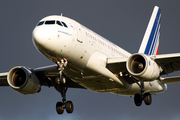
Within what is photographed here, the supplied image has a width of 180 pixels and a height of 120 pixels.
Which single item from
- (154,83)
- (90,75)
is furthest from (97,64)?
(154,83)

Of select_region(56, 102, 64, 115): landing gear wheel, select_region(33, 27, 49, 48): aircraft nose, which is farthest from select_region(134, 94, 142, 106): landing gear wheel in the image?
select_region(33, 27, 49, 48): aircraft nose

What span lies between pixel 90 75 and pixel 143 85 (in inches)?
305

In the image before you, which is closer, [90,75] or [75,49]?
[75,49]

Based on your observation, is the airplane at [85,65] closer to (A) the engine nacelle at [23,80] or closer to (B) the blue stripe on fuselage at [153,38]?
(A) the engine nacelle at [23,80]

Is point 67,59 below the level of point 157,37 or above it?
below

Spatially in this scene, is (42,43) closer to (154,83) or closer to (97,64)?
(97,64)

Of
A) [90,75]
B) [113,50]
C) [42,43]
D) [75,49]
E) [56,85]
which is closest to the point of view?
[42,43]

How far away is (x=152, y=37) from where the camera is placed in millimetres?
43250

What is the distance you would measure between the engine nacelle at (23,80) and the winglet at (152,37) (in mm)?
14185

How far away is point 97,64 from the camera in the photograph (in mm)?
26641

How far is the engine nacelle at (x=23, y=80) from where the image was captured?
31.0 meters

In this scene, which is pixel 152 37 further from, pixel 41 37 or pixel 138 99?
pixel 41 37

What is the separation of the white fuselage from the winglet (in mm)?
10703

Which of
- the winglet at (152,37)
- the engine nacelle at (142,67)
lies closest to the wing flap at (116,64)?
the engine nacelle at (142,67)
